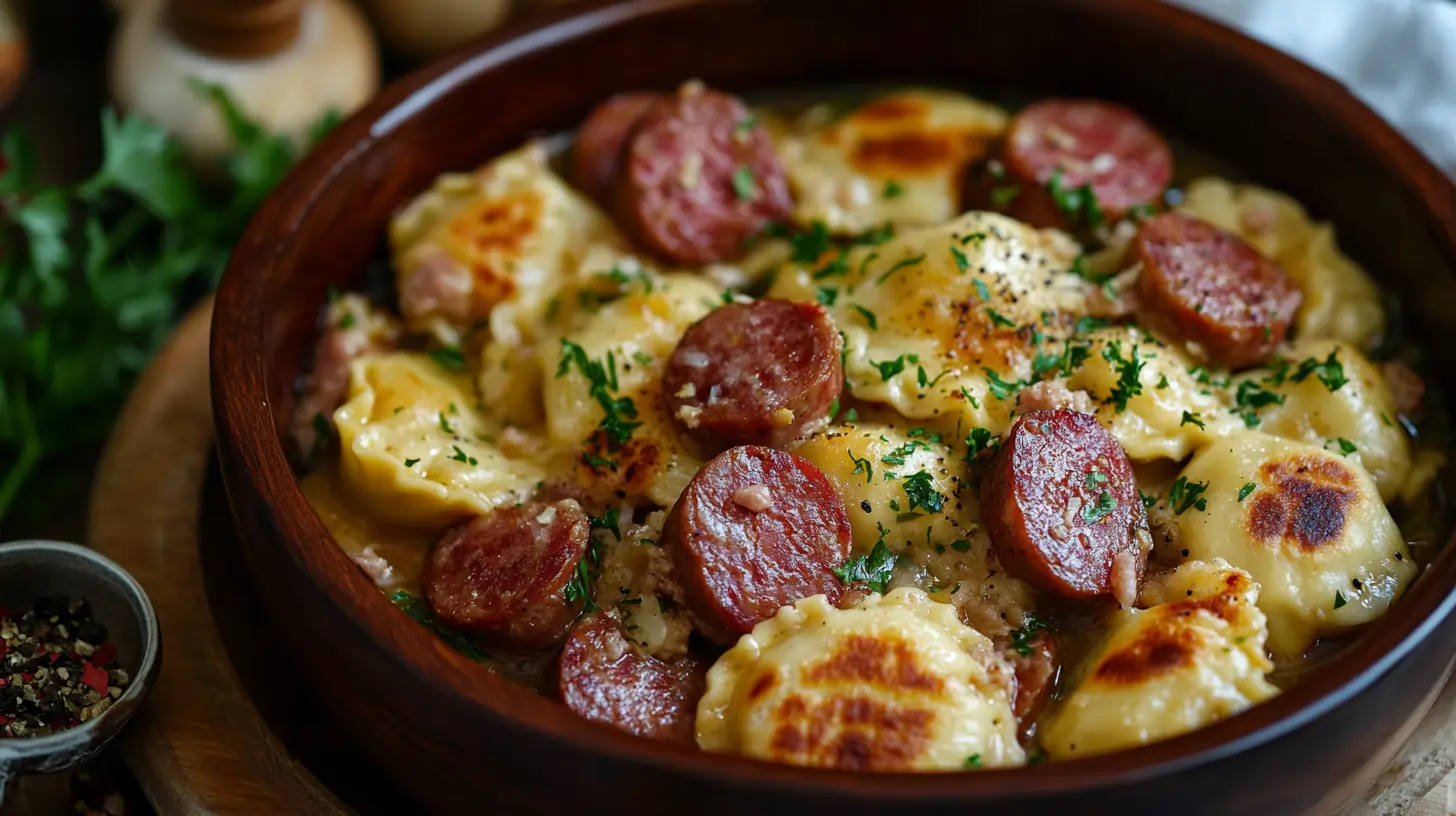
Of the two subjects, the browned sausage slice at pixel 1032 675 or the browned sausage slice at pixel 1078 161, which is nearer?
the browned sausage slice at pixel 1032 675

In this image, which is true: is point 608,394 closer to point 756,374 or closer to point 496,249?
point 756,374

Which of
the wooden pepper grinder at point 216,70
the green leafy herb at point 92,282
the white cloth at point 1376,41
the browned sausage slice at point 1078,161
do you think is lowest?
the green leafy herb at point 92,282

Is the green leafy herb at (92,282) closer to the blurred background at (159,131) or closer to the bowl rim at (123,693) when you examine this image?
the blurred background at (159,131)

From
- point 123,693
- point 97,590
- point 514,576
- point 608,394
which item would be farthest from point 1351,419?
point 97,590

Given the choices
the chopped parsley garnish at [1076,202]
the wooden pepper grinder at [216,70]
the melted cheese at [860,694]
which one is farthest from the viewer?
the wooden pepper grinder at [216,70]

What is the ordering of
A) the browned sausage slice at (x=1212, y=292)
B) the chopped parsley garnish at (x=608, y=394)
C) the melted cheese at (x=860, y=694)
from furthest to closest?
1. the browned sausage slice at (x=1212, y=292)
2. the chopped parsley garnish at (x=608, y=394)
3. the melted cheese at (x=860, y=694)

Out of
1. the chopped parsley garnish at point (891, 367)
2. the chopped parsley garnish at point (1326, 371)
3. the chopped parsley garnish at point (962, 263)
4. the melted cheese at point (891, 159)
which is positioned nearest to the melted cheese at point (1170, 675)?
the chopped parsley garnish at point (1326, 371)

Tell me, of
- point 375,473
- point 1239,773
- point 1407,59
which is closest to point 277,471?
point 375,473
